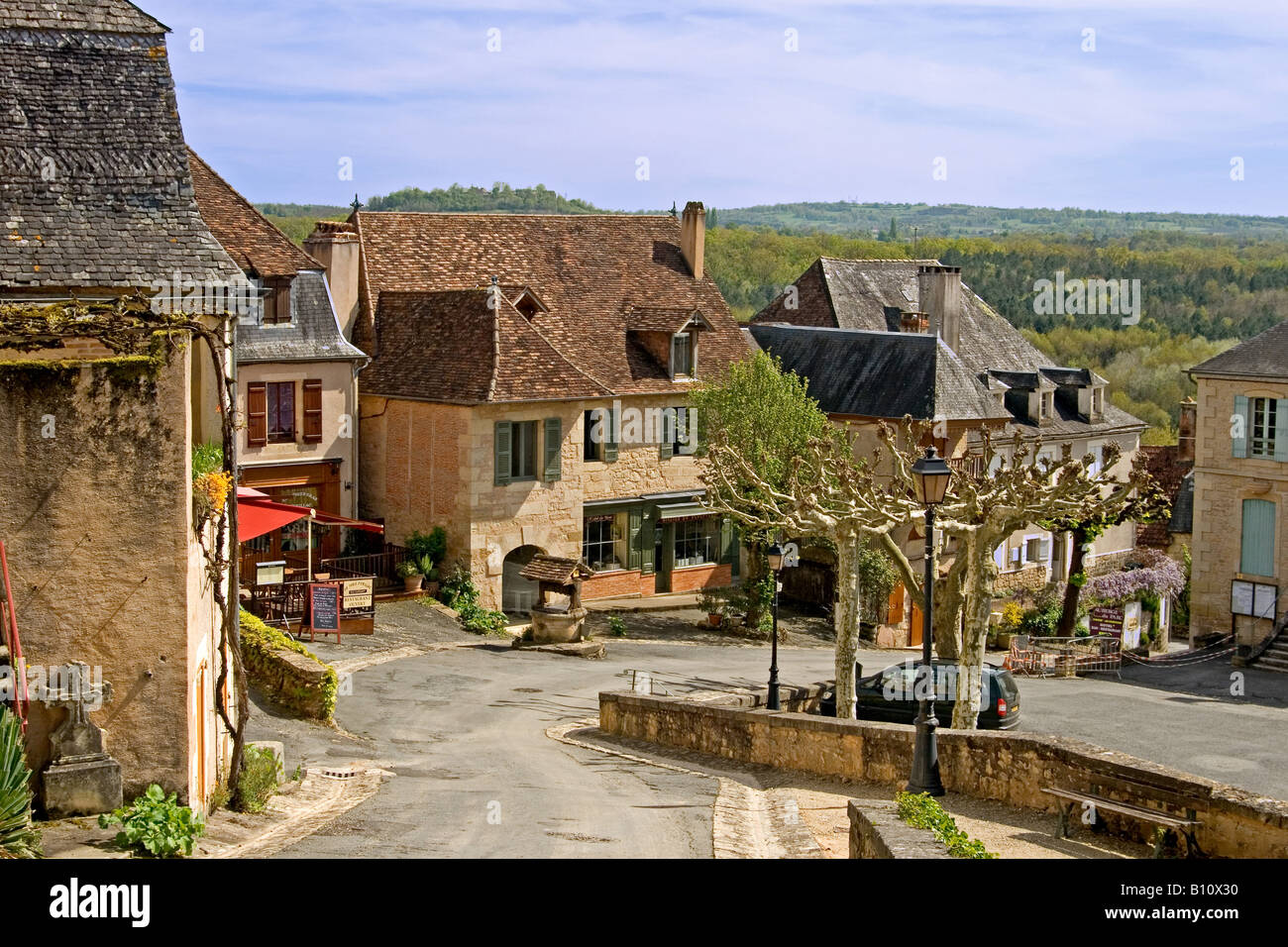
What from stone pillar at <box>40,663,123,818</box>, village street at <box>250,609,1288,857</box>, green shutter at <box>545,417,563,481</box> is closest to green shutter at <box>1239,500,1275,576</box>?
village street at <box>250,609,1288,857</box>

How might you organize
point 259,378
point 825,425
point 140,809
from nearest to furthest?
point 140,809 < point 259,378 < point 825,425

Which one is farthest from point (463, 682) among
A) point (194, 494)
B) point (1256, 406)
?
point (1256, 406)

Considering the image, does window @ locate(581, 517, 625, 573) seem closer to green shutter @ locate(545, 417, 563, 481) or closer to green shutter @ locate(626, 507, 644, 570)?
green shutter @ locate(626, 507, 644, 570)

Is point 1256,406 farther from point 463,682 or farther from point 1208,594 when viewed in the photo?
A: point 463,682

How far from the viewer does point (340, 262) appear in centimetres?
3469

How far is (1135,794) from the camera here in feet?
46.4

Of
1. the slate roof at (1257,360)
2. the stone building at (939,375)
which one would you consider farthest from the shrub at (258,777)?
the slate roof at (1257,360)

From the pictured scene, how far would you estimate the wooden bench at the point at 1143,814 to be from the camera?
13.4 meters

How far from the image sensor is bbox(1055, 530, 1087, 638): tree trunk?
3359 cm

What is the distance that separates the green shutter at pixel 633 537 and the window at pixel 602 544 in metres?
0.19

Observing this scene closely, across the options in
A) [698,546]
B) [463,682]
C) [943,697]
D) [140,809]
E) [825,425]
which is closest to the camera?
[140,809]

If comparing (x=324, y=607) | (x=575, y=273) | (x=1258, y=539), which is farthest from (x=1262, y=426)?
(x=324, y=607)

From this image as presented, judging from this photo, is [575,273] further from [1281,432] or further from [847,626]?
[847,626]

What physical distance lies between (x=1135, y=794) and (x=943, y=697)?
718 centimetres
